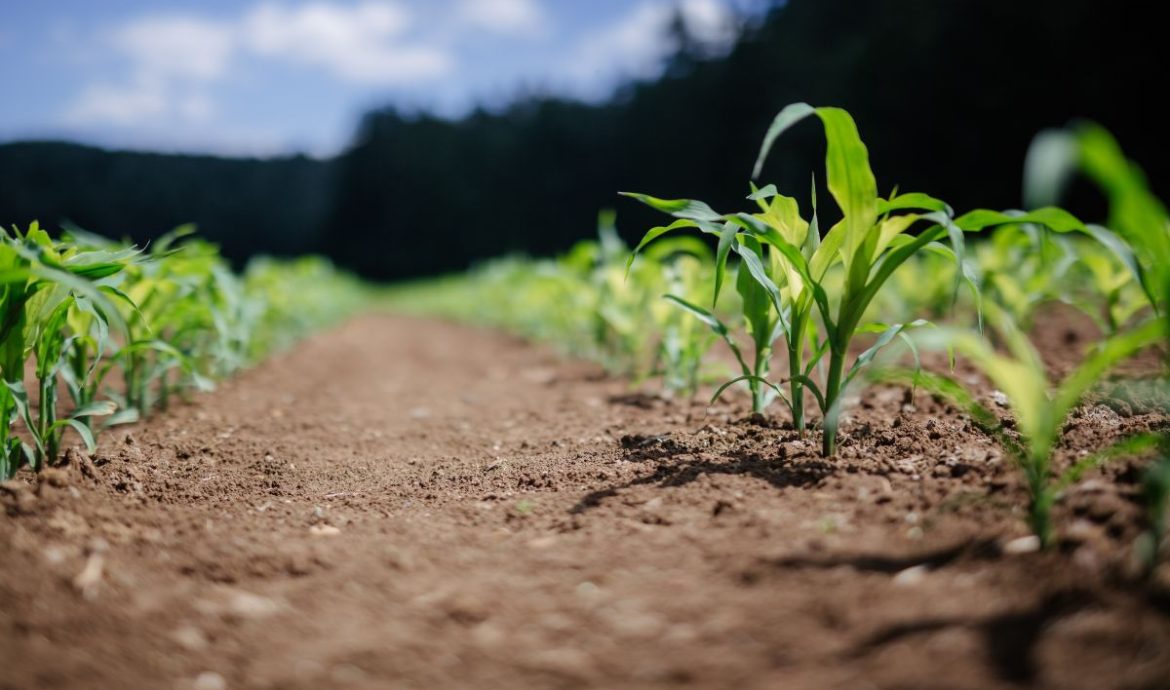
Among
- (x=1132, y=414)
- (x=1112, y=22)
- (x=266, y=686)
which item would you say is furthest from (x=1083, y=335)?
(x=1112, y=22)

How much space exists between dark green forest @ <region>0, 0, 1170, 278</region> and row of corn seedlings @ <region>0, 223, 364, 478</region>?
12.8ft

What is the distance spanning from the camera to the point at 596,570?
107cm

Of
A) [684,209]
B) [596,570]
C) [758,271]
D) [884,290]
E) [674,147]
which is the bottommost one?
[596,570]

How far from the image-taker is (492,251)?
89.5ft

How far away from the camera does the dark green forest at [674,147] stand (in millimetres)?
9922

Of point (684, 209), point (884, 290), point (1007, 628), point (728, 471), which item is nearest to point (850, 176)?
point (684, 209)

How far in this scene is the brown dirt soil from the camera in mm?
806

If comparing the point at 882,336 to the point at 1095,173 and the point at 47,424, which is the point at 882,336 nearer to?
the point at 1095,173

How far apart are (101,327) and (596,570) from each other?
1.22 m

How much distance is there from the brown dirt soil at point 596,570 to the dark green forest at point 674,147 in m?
5.72

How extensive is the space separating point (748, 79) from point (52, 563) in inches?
768

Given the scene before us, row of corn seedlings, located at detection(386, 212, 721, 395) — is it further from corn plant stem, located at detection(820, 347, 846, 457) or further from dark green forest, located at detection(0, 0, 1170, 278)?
dark green forest, located at detection(0, 0, 1170, 278)

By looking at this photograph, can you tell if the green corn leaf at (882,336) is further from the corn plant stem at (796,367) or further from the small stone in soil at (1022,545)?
the small stone in soil at (1022,545)

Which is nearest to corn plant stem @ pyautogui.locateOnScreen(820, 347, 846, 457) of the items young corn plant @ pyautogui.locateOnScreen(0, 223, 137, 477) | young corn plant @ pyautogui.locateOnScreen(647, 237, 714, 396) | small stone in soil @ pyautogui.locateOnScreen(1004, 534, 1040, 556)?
small stone in soil @ pyautogui.locateOnScreen(1004, 534, 1040, 556)
